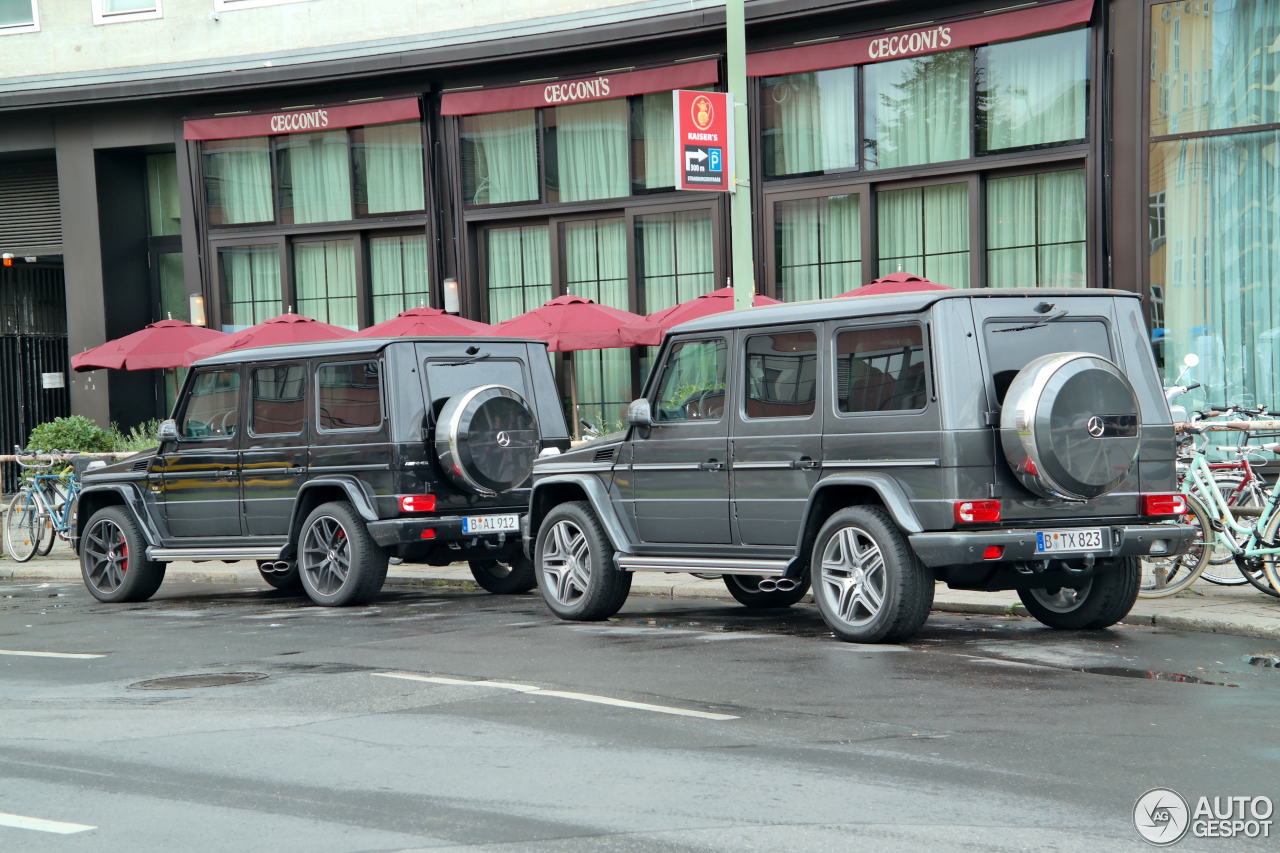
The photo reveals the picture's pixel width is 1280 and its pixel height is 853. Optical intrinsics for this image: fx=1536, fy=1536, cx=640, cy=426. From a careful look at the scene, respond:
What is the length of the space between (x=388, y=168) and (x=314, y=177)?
1.29 m

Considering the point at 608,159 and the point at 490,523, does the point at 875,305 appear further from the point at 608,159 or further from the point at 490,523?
the point at 608,159

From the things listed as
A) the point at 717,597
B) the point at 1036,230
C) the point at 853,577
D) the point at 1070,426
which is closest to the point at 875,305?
the point at 1070,426

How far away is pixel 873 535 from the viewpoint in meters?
9.02

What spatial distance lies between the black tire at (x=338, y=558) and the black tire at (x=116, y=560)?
75.0 inches

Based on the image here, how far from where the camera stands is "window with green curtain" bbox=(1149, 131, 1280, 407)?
1592 centimetres

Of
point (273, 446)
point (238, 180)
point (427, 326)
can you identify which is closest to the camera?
point (273, 446)

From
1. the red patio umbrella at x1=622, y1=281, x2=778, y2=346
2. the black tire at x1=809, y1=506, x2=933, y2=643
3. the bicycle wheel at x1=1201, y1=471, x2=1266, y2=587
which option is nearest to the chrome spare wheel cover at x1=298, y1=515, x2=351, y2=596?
the black tire at x1=809, y1=506, x2=933, y2=643

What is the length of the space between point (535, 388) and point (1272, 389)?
25.8ft

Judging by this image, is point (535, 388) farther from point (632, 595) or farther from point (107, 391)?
point (107, 391)

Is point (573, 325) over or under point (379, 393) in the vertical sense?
over

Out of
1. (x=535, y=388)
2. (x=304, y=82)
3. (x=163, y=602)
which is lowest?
(x=163, y=602)

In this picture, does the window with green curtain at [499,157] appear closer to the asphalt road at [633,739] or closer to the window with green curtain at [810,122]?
the window with green curtain at [810,122]

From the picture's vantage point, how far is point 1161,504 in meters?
9.30

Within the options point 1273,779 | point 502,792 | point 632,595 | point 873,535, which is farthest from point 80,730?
point 632,595
